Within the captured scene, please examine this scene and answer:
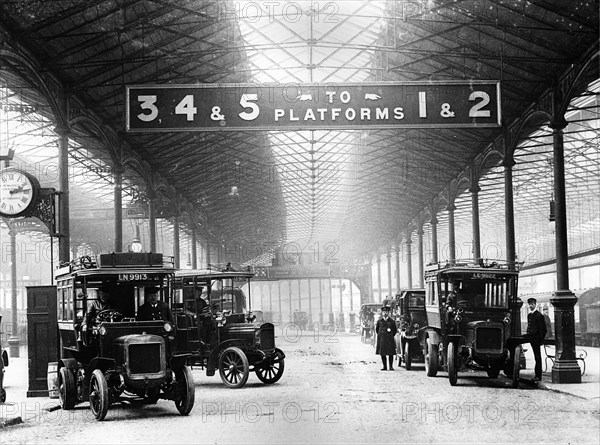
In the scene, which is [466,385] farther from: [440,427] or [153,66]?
[153,66]

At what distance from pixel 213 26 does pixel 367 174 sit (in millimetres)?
17684

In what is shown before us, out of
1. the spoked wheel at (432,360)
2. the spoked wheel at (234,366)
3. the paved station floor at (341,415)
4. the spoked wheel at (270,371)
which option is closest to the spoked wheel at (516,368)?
the paved station floor at (341,415)

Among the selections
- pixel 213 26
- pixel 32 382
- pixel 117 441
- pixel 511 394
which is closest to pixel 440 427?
pixel 117 441

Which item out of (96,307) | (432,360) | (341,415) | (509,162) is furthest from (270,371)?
(509,162)

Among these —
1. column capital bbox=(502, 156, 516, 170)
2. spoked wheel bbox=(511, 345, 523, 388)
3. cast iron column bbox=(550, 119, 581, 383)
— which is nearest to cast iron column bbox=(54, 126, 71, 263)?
spoked wheel bbox=(511, 345, 523, 388)

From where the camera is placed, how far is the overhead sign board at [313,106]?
380 inches

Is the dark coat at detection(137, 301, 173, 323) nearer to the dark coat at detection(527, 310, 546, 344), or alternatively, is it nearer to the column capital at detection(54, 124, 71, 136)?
the column capital at detection(54, 124, 71, 136)

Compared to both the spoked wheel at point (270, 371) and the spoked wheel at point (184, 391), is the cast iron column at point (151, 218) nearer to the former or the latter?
the spoked wheel at point (270, 371)

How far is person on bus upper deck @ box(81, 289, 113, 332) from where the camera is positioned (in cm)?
1216

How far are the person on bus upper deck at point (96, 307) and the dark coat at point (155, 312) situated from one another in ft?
1.88

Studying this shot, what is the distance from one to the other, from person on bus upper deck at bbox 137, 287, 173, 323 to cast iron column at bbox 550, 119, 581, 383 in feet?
27.0

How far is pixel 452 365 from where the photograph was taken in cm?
1606

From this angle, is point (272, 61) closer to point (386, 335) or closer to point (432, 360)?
point (386, 335)

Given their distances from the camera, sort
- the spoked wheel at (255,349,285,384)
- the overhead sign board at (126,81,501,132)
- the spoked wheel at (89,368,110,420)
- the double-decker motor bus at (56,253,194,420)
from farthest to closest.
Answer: the spoked wheel at (255,349,285,384)
the double-decker motor bus at (56,253,194,420)
the spoked wheel at (89,368,110,420)
the overhead sign board at (126,81,501,132)
